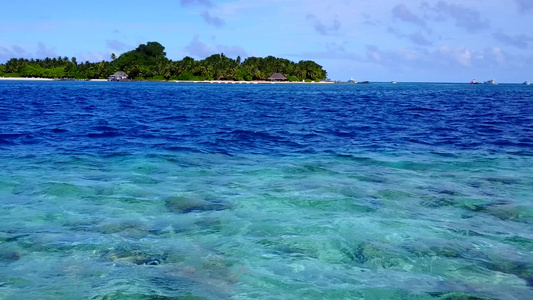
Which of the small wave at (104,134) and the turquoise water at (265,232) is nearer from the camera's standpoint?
the turquoise water at (265,232)

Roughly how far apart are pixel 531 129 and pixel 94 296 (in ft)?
97.5

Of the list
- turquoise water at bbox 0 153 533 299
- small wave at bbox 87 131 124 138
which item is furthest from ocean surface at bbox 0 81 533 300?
small wave at bbox 87 131 124 138

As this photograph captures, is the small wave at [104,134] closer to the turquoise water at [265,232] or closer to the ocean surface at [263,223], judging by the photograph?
the ocean surface at [263,223]

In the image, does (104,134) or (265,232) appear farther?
(104,134)

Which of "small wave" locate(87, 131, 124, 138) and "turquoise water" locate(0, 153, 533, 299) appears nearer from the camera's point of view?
"turquoise water" locate(0, 153, 533, 299)

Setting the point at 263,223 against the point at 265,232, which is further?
the point at 263,223

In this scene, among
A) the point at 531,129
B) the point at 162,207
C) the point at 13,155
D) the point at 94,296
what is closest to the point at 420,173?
the point at 162,207

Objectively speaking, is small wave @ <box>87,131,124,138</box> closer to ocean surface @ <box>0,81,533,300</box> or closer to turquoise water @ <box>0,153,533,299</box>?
ocean surface @ <box>0,81,533,300</box>

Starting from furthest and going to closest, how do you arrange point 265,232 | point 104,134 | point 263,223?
point 104,134 → point 263,223 → point 265,232

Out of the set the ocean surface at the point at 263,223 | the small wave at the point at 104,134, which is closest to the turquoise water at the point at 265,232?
the ocean surface at the point at 263,223

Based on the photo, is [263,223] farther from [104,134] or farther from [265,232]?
[104,134]

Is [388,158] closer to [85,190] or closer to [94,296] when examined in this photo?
[85,190]

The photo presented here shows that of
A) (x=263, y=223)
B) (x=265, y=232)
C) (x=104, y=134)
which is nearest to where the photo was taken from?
(x=265, y=232)

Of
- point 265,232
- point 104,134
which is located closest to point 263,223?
point 265,232
